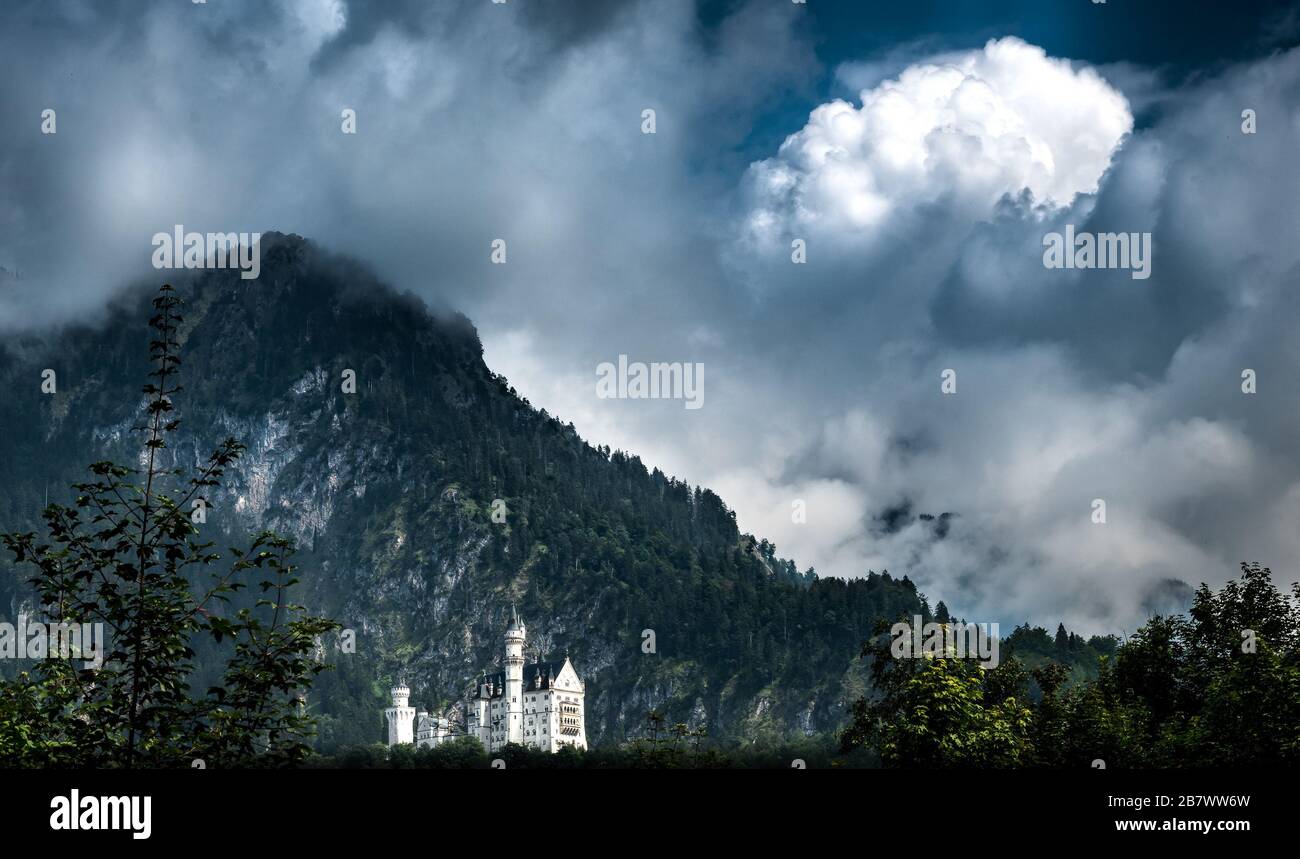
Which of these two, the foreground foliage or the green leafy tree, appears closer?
the green leafy tree

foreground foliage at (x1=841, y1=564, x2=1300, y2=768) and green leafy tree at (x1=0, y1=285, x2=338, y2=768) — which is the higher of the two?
green leafy tree at (x1=0, y1=285, x2=338, y2=768)

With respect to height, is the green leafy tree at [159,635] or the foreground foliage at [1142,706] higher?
the green leafy tree at [159,635]

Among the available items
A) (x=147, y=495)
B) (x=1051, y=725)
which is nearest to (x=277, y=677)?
(x=147, y=495)

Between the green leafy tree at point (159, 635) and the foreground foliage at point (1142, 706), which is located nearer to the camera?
the green leafy tree at point (159, 635)

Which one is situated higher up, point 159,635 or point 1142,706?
point 159,635

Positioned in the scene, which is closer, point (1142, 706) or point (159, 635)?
point (159, 635)
